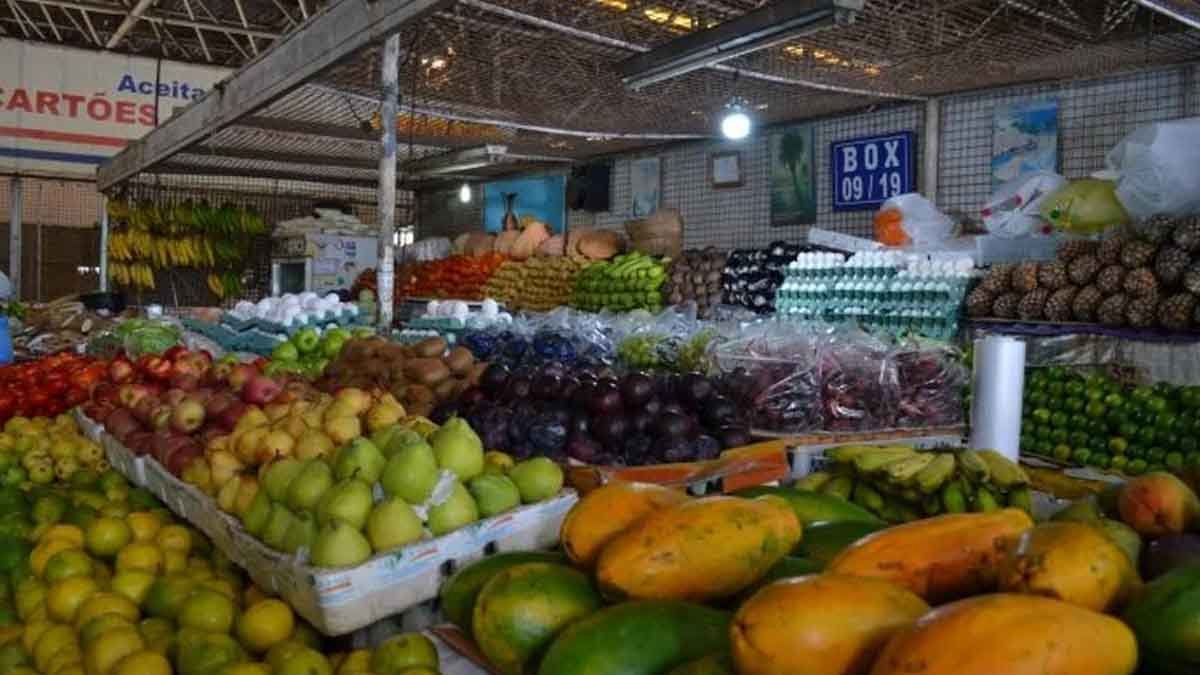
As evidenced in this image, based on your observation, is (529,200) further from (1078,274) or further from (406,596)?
(406,596)

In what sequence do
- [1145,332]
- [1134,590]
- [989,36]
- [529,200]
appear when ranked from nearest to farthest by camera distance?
[1134,590] < [1145,332] < [989,36] < [529,200]

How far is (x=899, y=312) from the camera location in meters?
5.55

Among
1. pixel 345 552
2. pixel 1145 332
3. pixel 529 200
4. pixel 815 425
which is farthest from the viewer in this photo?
pixel 529 200

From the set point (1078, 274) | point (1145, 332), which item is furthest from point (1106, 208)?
point (1145, 332)

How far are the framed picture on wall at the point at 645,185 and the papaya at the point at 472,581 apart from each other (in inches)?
319

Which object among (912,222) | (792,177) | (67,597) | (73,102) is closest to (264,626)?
(67,597)

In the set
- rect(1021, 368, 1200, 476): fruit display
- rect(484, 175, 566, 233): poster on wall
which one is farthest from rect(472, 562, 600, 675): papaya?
rect(484, 175, 566, 233): poster on wall

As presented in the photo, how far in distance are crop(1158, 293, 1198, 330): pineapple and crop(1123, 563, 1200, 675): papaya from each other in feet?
13.1

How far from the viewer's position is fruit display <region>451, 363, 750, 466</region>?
9.05 feet

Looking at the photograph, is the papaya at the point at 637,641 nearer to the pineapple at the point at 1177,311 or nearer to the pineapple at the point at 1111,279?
the pineapple at the point at 1177,311

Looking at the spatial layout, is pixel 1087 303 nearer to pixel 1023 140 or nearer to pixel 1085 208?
pixel 1085 208

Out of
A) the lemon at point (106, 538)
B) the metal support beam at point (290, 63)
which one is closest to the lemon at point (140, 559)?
the lemon at point (106, 538)

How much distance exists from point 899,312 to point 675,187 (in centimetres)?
405

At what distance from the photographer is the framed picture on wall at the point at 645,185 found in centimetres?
944
